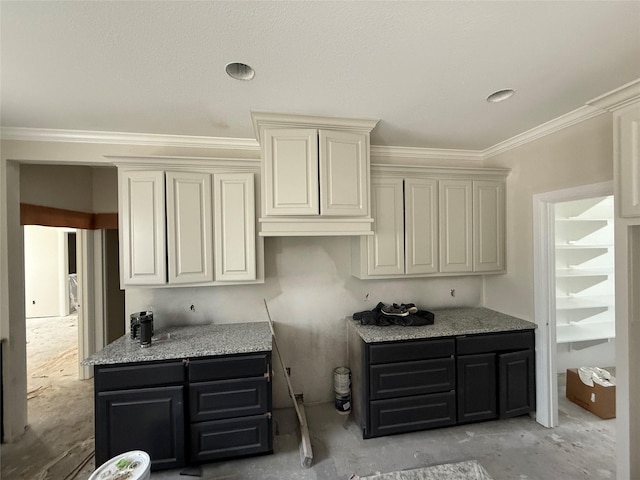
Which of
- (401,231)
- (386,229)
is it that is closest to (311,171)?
(386,229)

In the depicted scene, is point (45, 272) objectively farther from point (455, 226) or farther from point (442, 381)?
point (455, 226)

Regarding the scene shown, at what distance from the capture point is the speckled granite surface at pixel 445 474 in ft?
4.72

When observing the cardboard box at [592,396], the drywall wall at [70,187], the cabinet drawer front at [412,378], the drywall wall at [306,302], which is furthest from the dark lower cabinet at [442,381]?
the drywall wall at [70,187]

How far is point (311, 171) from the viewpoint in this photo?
2238 millimetres

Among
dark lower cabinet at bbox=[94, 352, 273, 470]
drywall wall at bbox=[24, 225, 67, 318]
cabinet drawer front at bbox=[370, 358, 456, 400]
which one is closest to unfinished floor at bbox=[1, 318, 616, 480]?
dark lower cabinet at bbox=[94, 352, 273, 470]

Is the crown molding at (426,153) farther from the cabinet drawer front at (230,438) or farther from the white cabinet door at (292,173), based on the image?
the cabinet drawer front at (230,438)

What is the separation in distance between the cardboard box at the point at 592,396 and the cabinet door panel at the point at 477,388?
973 mm

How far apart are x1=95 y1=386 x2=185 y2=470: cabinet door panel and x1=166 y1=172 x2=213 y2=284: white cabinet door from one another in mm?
833

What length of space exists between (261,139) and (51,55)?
46.8 inches

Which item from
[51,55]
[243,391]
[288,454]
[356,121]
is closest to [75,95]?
[51,55]

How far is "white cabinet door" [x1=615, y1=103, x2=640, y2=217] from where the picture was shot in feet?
5.12

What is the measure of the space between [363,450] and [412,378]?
2.21 feet

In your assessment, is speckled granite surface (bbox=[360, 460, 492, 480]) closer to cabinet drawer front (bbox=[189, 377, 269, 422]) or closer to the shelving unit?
cabinet drawer front (bbox=[189, 377, 269, 422])

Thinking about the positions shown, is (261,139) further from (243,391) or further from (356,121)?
(243,391)
